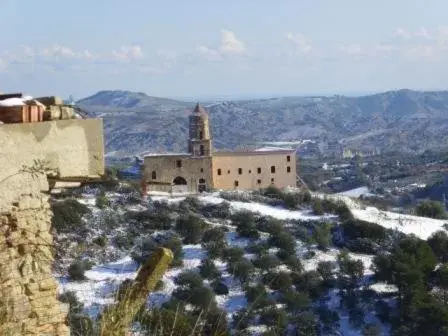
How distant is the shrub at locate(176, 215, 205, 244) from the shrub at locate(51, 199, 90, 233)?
399 cm

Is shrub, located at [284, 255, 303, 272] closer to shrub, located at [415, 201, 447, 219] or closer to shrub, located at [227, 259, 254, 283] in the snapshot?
shrub, located at [227, 259, 254, 283]

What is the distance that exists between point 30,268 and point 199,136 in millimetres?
36340

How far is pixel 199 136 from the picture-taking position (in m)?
40.8

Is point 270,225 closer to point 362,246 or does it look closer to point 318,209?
point 362,246

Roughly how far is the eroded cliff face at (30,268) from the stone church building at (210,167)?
32.9 metres

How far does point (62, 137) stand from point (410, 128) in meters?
192

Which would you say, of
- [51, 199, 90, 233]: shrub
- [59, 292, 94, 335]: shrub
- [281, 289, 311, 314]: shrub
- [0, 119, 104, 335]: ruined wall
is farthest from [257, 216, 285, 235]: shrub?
[0, 119, 104, 335]: ruined wall

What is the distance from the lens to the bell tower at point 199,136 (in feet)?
132

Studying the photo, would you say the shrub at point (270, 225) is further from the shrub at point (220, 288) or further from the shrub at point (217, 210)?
the shrub at point (220, 288)

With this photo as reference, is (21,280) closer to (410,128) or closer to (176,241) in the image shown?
(176,241)

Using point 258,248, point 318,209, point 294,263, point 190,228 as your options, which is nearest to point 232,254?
point 258,248

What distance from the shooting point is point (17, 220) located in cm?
446

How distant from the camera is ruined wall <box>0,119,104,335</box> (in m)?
4.36

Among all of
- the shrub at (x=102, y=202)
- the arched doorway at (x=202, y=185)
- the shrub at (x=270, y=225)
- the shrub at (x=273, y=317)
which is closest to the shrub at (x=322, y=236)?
the shrub at (x=270, y=225)
